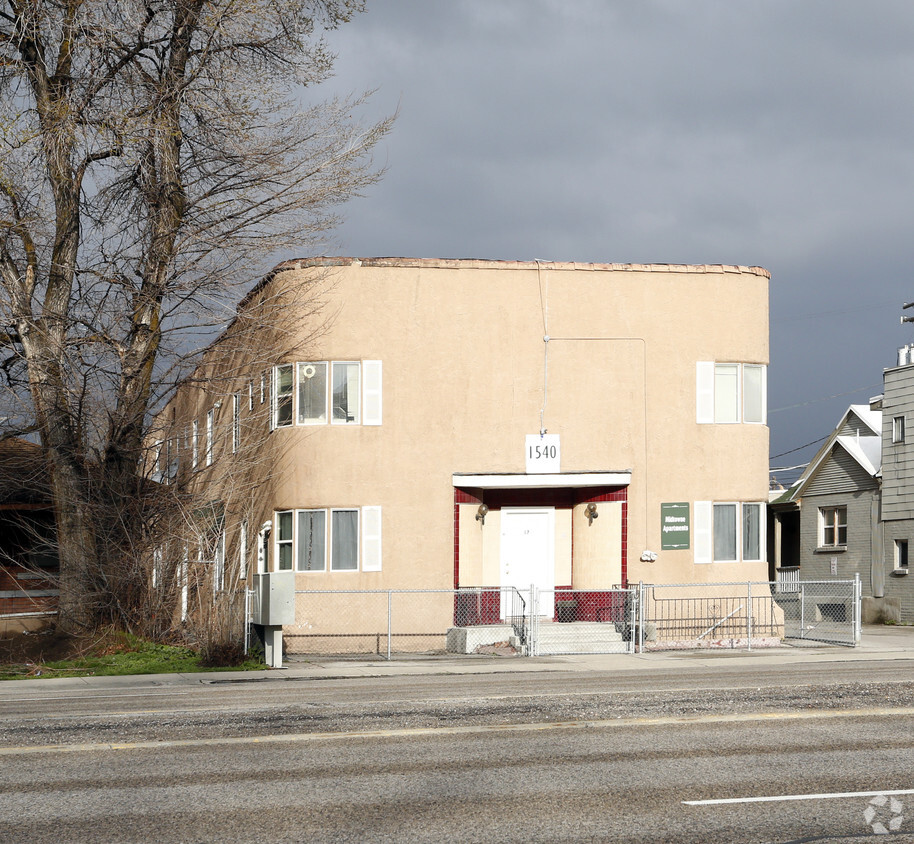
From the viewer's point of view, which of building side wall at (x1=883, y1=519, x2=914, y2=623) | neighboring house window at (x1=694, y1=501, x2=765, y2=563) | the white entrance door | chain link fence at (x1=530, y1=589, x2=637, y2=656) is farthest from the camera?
building side wall at (x1=883, y1=519, x2=914, y2=623)

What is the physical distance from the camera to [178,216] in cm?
2434

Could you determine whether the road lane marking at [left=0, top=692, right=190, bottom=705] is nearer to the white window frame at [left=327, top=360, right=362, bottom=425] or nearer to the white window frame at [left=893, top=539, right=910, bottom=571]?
the white window frame at [left=327, top=360, right=362, bottom=425]

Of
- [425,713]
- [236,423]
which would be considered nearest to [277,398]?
[236,423]

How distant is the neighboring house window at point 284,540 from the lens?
24.6m

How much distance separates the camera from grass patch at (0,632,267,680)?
20375mm

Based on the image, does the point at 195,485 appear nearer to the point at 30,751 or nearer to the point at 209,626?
the point at 209,626

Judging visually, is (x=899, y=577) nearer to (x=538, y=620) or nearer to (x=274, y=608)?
(x=538, y=620)

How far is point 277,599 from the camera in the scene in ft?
65.9

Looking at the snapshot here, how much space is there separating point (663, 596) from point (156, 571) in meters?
10.4

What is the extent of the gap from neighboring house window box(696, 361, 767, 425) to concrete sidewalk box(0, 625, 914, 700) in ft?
16.5

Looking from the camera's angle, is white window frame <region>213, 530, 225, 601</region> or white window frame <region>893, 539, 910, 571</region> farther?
white window frame <region>893, 539, 910, 571</region>

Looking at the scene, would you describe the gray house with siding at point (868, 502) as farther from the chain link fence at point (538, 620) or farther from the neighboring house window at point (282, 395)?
the neighboring house window at point (282, 395)

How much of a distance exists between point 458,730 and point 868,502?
93.5ft

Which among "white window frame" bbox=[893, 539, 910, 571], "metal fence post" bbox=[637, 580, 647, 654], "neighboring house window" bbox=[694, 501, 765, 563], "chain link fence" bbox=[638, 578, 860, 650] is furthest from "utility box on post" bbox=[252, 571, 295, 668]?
"white window frame" bbox=[893, 539, 910, 571]
